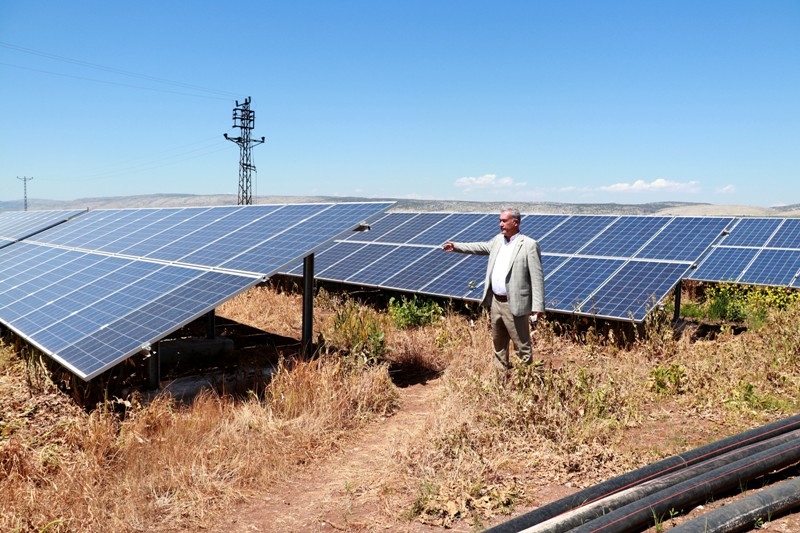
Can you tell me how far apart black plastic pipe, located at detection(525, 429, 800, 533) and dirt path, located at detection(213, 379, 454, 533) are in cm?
96

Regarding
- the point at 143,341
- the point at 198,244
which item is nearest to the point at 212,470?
the point at 143,341

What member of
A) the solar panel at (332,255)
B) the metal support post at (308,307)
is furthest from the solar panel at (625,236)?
the metal support post at (308,307)

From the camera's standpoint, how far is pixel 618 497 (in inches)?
162

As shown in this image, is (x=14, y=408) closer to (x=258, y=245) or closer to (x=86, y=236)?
(x=258, y=245)

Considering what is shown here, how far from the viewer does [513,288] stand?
263 inches

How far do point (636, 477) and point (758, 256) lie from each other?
1415cm

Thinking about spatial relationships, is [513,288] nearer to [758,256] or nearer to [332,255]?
[332,255]

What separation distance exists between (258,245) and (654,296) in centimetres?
599

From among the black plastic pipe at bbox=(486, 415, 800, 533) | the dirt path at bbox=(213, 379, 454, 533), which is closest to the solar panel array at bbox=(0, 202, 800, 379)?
the dirt path at bbox=(213, 379, 454, 533)


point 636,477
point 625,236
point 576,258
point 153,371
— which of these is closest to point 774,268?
point 625,236

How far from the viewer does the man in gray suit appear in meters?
6.64

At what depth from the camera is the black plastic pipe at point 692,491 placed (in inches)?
148

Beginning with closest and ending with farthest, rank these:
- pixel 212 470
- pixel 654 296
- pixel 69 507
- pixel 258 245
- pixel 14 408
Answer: pixel 69 507, pixel 212 470, pixel 14 408, pixel 258 245, pixel 654 296

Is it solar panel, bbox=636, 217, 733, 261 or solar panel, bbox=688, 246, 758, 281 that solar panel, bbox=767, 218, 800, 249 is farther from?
solar panel, bbox=636, 217, 733, 261
